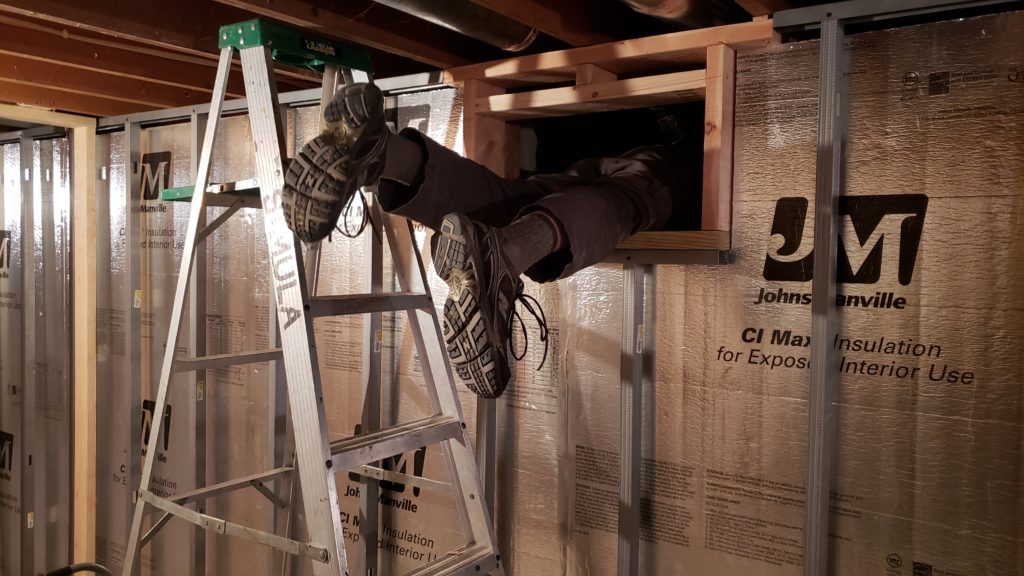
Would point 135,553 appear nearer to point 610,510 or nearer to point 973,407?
point 610,510

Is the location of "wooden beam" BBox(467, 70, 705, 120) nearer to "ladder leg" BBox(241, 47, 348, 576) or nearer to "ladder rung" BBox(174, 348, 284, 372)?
"ladder leg" BBox(241, 47, 348, 576)

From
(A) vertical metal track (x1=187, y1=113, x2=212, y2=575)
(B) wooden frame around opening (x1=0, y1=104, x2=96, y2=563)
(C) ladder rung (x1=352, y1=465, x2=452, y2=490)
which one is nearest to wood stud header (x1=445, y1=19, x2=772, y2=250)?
(C) ladder rung (x1=352, y1=465, x2=452, y2=490)

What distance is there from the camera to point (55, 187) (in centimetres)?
334

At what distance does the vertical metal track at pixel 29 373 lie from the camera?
3.42 metres

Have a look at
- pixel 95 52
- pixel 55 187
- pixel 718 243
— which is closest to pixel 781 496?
pixel 718 243

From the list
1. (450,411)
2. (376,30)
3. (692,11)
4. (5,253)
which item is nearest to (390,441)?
(450,411)

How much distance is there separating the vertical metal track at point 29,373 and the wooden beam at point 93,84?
2.62 ft

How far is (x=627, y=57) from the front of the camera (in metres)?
1.88

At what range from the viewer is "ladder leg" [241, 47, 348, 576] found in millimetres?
1436

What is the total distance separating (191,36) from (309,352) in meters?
1.10

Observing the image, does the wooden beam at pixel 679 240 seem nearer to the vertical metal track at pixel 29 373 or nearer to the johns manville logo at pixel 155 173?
the johns manville logo at pixel 155 173

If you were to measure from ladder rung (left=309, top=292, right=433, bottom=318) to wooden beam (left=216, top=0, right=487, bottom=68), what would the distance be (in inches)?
26.7

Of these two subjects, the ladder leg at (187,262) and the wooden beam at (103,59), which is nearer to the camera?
the ladder leg at (187,262)

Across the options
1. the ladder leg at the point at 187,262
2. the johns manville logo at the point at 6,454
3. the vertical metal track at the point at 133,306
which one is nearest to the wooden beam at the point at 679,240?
the ladder leg at the point at 187,262
